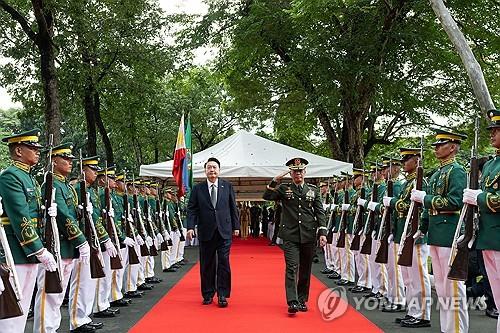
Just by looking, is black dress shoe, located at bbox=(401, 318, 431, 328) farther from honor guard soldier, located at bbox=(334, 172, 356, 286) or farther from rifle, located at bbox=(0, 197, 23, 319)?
rifle, located at bbox=(0, 197, 23, 319)

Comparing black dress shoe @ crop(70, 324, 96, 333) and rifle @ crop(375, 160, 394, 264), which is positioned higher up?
rifle @ crop(375, 160, 394, 264)

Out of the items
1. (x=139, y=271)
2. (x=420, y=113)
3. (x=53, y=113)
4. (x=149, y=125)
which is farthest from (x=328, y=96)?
(x=149, y=125)

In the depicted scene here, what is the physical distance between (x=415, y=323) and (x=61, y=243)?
3625 millimetres

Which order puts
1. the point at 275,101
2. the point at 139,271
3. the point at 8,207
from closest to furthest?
the point at 8,207 < the point at 139,271 < the point at 275,101

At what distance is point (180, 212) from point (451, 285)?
10144 mm

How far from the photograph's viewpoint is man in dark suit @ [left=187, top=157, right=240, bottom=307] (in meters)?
8.02

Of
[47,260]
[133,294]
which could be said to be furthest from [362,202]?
[47,260]

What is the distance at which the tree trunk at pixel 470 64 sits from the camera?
10258 millimetres

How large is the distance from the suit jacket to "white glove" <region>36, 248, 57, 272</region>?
3186mm

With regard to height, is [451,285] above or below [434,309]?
above

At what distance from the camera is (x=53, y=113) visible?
13.9 meters

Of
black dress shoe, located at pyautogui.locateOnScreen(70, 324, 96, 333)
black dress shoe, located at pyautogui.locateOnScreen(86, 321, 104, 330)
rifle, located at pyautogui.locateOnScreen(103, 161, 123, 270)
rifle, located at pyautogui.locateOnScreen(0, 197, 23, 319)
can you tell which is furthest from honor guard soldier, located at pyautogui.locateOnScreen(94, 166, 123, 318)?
rifle, located at pyautogui.locateOnScreen(0, 197, 23, 319)

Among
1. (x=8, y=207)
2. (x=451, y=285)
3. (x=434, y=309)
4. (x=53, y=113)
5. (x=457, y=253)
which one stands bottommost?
(x=434, y=309)

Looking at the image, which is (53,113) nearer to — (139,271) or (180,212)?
(180,212)
